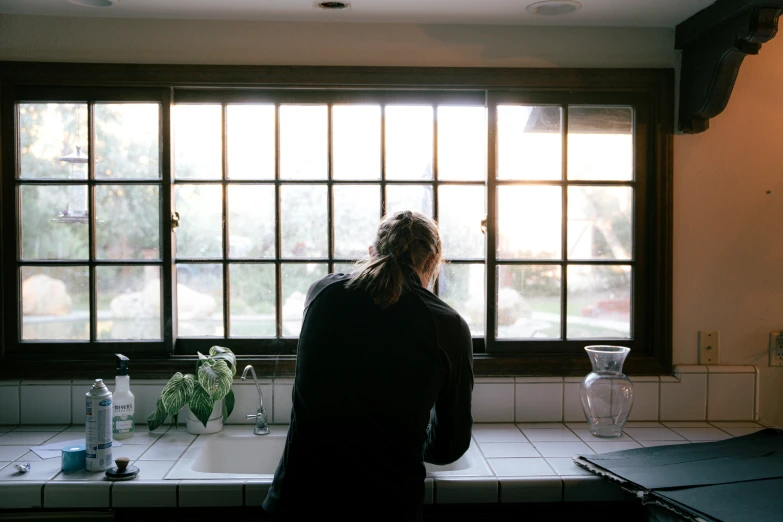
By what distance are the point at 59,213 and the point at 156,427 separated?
82 centimetres

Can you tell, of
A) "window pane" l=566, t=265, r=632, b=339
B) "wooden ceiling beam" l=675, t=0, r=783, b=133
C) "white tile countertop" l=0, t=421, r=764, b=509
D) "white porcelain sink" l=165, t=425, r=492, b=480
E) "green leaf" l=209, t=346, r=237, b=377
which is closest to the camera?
"white tile countertop" l=0, t=421, r=764, b=509

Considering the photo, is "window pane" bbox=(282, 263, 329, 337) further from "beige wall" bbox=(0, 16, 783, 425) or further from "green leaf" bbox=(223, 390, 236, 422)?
"beige wall" bbox=(0, 16, 783, 425)

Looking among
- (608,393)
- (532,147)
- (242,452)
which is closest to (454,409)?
(608,393)

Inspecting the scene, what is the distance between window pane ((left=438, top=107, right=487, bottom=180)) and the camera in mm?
2316

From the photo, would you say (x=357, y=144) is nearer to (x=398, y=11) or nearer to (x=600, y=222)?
(x=398, y=11)

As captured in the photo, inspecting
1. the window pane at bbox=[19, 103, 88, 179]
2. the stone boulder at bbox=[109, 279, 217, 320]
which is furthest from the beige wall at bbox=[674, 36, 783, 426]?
the window pane at bbox=[19, 103, 88, 179]

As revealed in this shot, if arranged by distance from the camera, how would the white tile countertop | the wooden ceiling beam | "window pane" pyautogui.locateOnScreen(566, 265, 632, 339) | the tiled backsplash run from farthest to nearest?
1. "window pane" pyautogui.locateOnScreen(566, 265, 632, 339)
2. the tiled backsplash
3. the wooden ceiling beam
4. the white tile countertop

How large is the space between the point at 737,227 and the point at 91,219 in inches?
88.6

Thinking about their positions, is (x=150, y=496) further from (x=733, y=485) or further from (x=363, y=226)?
(x=733, y=485)

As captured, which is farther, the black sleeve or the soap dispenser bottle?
the soap dispenser bottle

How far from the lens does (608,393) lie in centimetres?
208

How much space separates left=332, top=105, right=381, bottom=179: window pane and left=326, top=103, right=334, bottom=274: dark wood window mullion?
12mm

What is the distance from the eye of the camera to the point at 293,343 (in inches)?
90.4

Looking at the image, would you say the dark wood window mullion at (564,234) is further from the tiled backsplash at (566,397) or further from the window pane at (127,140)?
the window pane at (127,140)
